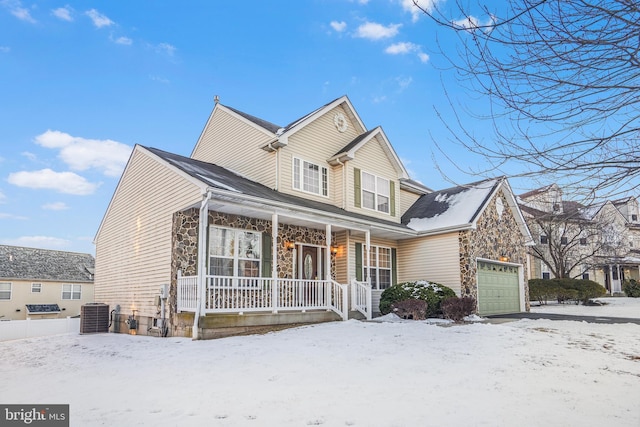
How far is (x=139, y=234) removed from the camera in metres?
13.4

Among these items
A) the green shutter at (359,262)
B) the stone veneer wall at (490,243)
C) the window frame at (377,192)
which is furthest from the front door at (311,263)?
the stone veneer wall at (490,243)

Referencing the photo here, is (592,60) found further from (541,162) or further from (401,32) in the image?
(401,32)

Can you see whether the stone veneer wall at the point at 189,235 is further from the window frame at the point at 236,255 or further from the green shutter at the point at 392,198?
the green shutter at the point at 392,198

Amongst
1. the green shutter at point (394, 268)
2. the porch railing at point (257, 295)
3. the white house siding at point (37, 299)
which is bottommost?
the white house siding at point (37, 299)

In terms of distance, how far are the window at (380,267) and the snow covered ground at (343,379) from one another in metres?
6.19

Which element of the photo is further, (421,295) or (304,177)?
(304,177)

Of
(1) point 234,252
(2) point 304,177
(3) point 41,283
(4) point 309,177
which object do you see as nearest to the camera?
(1) point 234,252

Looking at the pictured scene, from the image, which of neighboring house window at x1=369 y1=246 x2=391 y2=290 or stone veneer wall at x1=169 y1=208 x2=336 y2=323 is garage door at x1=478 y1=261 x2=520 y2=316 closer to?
neighboring house window at x1=369 y1=246 x2=391 y2=290

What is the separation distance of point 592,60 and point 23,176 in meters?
32.8

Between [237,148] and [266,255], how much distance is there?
16.8 feet

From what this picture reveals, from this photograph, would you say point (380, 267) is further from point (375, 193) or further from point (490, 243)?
point (490, 243)

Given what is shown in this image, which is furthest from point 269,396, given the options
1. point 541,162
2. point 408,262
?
point 408,262

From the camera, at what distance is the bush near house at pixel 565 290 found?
23.1 m

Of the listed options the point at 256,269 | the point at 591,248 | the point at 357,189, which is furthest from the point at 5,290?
the point at 591,248
